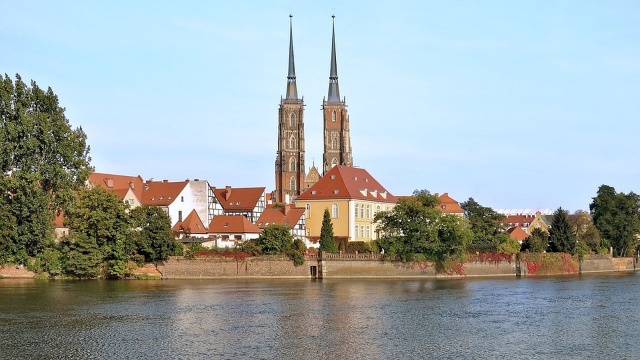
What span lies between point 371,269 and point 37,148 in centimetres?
2684

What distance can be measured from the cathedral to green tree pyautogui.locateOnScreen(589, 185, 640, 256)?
157ft

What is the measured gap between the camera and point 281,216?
88.8m

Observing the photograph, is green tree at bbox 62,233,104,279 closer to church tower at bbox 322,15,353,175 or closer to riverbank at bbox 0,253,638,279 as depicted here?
riverbank at bbox 0,253,638,279

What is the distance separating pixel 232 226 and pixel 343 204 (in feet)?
37.6

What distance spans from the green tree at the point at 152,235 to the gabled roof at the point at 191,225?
14.2m

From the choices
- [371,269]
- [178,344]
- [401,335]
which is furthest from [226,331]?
[371,269]

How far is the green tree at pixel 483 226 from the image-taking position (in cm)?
8281

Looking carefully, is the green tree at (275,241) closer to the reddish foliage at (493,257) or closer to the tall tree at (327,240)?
the tall tree at (327,240)

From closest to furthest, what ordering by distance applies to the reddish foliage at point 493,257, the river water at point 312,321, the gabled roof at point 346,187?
the river water at point 312,321
the reddish foliage at point 493,257
the gabled roof at point 346,187

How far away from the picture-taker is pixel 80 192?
219ft

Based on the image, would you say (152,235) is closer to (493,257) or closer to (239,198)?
(239,198)

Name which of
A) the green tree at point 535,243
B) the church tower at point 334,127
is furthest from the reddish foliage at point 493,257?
the church tower at point 334,127

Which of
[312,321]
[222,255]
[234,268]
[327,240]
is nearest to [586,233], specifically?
[327,240]

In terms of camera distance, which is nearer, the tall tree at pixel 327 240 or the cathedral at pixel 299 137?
the tall tree at pixel 327 240
